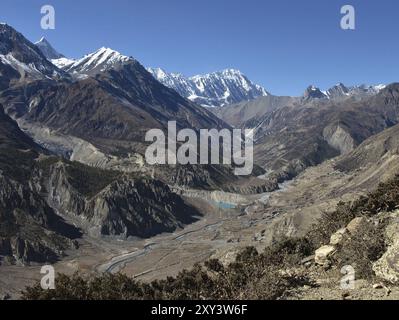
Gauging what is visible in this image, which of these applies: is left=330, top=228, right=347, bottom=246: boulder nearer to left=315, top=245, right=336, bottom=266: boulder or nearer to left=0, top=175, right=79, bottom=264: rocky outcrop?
left=315, top=245, right=336, bottom=266: boulder

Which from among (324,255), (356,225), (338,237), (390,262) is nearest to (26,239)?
(338,237)

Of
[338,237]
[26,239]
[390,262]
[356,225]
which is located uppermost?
[26,239]

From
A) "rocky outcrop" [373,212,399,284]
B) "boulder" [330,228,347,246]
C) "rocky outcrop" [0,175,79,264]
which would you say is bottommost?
"rocky outcrop" [373,212,399,284]

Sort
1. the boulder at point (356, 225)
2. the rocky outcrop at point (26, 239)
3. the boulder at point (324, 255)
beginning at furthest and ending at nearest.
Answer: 1. the rocky outcrop at point (26, 239)
2. the boulder at point (356, 225)
3. the boulder at point (324, 255)

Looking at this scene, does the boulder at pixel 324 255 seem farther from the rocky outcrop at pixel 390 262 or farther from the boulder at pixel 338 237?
the rocky outcrop at pixel 390 262

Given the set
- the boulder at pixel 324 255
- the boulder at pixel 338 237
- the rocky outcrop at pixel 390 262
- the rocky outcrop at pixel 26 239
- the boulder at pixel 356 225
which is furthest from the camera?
the rocky outcrop at pixel 26 239

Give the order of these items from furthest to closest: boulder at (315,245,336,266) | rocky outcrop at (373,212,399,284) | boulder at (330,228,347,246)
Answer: boulder at (330,228,347,246) → boulder at (315,245,336,266) → rocky outcrop at (373,212,399,284)

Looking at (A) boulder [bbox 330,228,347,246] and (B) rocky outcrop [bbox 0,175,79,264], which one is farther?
(B) rocky outcrop [bbox 0,175,79,264]

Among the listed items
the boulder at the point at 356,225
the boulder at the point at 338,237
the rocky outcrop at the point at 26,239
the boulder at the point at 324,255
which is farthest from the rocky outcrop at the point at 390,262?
the rocky outcrop at the point at 26,239

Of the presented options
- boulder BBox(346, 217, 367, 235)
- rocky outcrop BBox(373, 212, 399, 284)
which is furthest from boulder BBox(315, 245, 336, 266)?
A: rocky outcrop BBox(373, 212, 399, 284)

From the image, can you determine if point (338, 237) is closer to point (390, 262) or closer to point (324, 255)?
point (324, 255)
